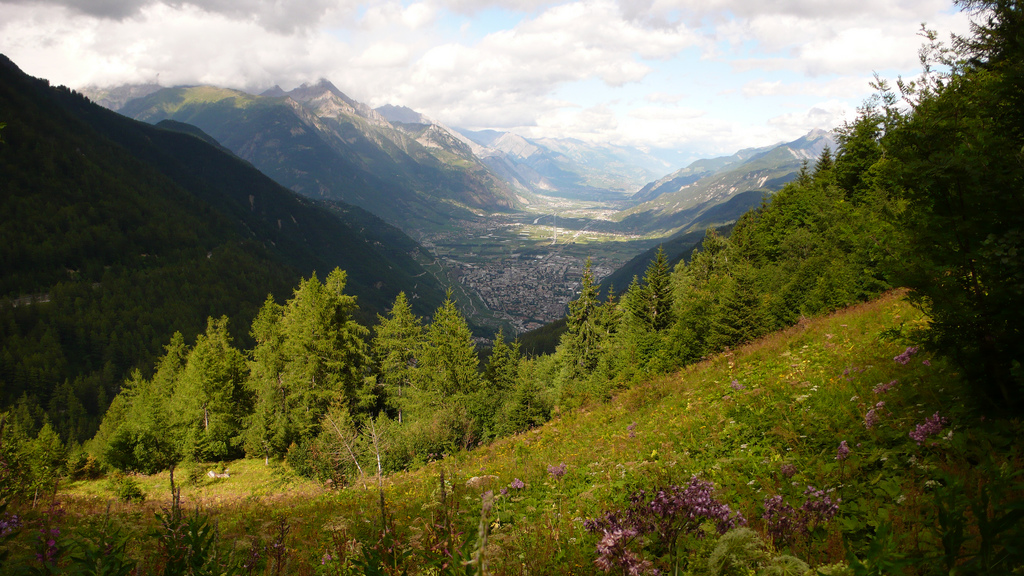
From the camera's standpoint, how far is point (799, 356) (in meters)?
12.2

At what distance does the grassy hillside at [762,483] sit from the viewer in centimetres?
342

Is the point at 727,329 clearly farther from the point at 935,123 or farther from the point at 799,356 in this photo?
the point at 935,123

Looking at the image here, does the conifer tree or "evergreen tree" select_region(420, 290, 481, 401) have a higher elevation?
"evergreen tree" select_region(420, 290, 481, 401)

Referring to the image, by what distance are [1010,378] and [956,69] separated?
3939 millimetres

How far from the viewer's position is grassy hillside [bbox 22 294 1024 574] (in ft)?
11.2

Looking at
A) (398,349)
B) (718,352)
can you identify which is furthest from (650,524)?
(398,349)

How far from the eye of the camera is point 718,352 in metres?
21.8

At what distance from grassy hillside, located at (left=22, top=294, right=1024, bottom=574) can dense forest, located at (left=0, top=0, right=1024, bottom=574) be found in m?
0.10

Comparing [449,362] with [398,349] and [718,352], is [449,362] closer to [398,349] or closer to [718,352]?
[398,349]

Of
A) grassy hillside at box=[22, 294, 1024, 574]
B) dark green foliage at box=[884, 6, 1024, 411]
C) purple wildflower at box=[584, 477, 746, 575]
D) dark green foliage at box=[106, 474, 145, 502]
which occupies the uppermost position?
dark green foliage at box=[884, 6, 1024, 411]

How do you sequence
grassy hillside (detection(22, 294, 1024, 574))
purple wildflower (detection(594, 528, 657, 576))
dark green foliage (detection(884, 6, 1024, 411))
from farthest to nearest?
dark green foliage (detection(884, 6, 1024, 411)) < grassy hillside (detection(22, 294, 1024, 574)) < purple wildflower (detection(594, 528, 657, 576))

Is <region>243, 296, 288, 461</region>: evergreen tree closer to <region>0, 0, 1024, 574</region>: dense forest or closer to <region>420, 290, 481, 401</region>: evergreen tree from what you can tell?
<region>0, 0, 1024, 574</region>: dense forest

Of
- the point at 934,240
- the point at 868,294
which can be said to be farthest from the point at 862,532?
the point at 868,294

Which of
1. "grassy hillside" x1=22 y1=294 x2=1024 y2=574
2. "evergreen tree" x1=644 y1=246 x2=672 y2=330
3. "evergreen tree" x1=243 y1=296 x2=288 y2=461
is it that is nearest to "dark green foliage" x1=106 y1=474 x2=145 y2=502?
"evergreen tree" x1=243 y1=296 x2=288 y2=461
